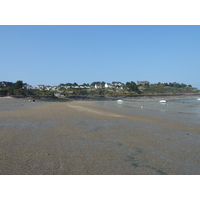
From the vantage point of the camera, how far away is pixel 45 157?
626 cm

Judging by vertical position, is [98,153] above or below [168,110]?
above

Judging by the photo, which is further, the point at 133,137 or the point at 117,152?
the point at 133,137

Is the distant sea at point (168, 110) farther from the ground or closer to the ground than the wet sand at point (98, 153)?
closer to the ground

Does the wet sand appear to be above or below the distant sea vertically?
above

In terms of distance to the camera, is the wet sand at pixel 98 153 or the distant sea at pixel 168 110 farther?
the distant sea at pixel 168 110

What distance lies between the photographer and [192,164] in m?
5.78

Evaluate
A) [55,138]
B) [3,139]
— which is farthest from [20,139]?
[55,138]

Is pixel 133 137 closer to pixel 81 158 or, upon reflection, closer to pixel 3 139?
pixel 81 158

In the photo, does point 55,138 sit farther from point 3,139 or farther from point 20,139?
point 3,139

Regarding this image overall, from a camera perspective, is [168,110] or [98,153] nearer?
[98,153]

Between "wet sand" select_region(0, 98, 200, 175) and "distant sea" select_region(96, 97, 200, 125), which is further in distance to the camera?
"distant sea" select_region(96, 97, 200, 125)
